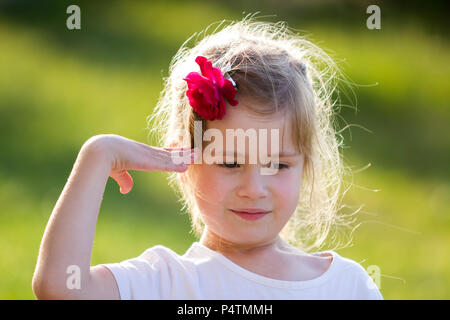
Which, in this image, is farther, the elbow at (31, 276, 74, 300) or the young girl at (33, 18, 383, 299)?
the young girl at (33, 18, 383, 299)

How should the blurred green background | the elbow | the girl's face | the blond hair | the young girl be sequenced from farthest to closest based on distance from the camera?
the blurred green background, the blond hair, the girl's face, the young girl, the elbow

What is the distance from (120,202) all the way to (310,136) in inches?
124

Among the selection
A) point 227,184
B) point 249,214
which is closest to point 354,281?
point 249,214

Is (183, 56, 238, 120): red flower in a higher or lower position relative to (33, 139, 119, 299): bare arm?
higher

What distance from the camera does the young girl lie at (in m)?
2.11

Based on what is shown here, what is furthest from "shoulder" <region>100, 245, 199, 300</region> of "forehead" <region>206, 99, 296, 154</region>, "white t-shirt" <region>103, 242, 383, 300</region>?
"forehead" <region>206, 99, 296, 154</region>

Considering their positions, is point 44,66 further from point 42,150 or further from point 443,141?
point 443,141

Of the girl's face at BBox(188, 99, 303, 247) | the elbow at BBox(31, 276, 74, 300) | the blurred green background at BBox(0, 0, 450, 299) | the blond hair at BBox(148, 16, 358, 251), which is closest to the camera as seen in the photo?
the elbow at BBox(31, 276, 74, 300)

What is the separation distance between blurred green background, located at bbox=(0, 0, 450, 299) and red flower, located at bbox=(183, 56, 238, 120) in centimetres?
209

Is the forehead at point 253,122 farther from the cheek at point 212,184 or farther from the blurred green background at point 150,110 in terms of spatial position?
the blurred green background at point 150,110

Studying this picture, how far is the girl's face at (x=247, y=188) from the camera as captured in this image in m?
2.22
